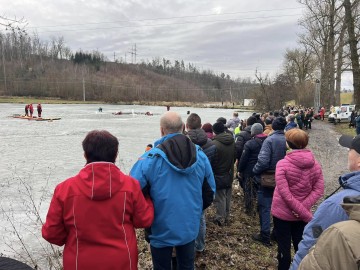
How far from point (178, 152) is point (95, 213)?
0.99 meters

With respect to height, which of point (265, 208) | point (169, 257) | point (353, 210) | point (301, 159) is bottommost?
point (265, 208)

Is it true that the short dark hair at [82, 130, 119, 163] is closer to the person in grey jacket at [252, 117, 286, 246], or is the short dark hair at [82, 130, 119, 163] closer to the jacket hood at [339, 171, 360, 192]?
the jacket hood at [339, 171, 360, 192]

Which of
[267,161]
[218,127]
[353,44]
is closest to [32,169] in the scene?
[218,127]

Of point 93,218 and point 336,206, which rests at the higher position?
point 336,206

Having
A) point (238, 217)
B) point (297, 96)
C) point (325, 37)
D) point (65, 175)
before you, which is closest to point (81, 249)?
point (238, 217)

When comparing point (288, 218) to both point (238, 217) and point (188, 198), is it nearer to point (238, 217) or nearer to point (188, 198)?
point (188, 198)

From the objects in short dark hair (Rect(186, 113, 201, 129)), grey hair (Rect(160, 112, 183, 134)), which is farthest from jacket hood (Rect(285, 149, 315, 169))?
short dark hair (Rect(186, 113, 201, 129))

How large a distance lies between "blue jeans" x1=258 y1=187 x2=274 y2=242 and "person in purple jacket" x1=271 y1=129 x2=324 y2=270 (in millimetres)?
1016

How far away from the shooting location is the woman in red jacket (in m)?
2.48

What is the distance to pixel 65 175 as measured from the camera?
35.4ft

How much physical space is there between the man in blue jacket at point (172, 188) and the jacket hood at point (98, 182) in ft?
1.59

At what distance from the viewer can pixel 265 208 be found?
5.20 metres

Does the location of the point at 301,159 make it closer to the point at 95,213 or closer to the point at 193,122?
the point at 193,122

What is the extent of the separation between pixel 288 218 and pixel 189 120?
7.06ft
